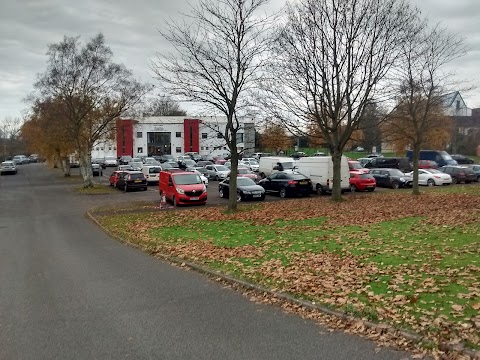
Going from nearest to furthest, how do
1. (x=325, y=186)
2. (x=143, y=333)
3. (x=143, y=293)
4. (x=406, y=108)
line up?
1. (x=143, y=333)
2. (x=143, y=293)
3. (x=406, y=108)
4. (x=325, y=186)

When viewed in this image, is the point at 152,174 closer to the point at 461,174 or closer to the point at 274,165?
the point at 274,165

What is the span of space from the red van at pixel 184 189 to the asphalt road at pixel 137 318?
1235 centimetres

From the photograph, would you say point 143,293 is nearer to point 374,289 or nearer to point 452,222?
point 374,289

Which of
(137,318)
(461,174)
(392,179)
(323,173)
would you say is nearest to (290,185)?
(323,173)

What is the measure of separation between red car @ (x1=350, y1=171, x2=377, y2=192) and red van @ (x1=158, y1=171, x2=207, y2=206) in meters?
10.3

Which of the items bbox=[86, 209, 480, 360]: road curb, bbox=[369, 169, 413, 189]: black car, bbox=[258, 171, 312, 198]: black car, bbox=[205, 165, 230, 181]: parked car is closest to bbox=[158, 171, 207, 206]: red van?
bbox=[258, 171, 312, 198]: black car

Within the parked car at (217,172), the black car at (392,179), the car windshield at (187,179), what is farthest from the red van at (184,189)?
the parked car at (217,172)

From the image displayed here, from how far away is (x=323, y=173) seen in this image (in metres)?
28.0

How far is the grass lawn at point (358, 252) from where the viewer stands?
19.5ft

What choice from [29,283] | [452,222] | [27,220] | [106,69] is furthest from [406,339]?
[106,69]

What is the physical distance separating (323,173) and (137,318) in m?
22.8

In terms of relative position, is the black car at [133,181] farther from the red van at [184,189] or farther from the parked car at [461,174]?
the parked car at [461,174]

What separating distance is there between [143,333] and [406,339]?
3.14m

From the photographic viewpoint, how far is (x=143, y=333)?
18.7 feet
